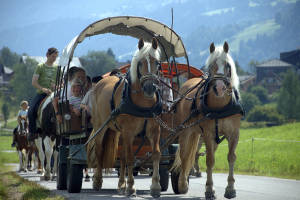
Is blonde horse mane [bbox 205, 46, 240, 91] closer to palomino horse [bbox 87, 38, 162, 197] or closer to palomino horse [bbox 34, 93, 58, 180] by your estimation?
palomino horse [bbox 87, 38, 162, 197]

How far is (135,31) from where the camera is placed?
13859 millimetres

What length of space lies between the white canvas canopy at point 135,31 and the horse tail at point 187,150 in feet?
6.05

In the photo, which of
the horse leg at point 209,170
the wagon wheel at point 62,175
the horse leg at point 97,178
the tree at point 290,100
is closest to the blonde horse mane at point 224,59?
the horse leg at point 209,170

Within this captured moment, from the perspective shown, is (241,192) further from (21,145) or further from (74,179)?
(21,145)

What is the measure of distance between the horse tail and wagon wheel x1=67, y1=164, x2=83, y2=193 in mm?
1863

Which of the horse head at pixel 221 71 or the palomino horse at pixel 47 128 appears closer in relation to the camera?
the horse head at pixel 221 71

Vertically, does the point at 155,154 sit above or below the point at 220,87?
below

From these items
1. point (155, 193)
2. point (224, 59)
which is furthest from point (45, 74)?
point (224, 59)

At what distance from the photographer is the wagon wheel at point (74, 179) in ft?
39.3

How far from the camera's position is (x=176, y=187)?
11891mm

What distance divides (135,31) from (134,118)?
146 inches

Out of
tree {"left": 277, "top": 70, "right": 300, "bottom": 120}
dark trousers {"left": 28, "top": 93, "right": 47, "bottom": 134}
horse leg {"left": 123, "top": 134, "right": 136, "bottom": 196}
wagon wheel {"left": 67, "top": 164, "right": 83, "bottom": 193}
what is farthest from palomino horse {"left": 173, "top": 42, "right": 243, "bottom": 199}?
tree {"left": 277, "top": 70, "right": 300, "bottom": 120}

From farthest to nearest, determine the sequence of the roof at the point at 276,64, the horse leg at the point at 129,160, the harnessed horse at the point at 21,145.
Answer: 1. the roof at the point at 276,64
2. the harnessed horse at the point at 21,145
3. the horse leg at the point at 129,160

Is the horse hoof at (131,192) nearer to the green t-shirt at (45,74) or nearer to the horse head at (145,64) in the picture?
the horse head at (145,64)
